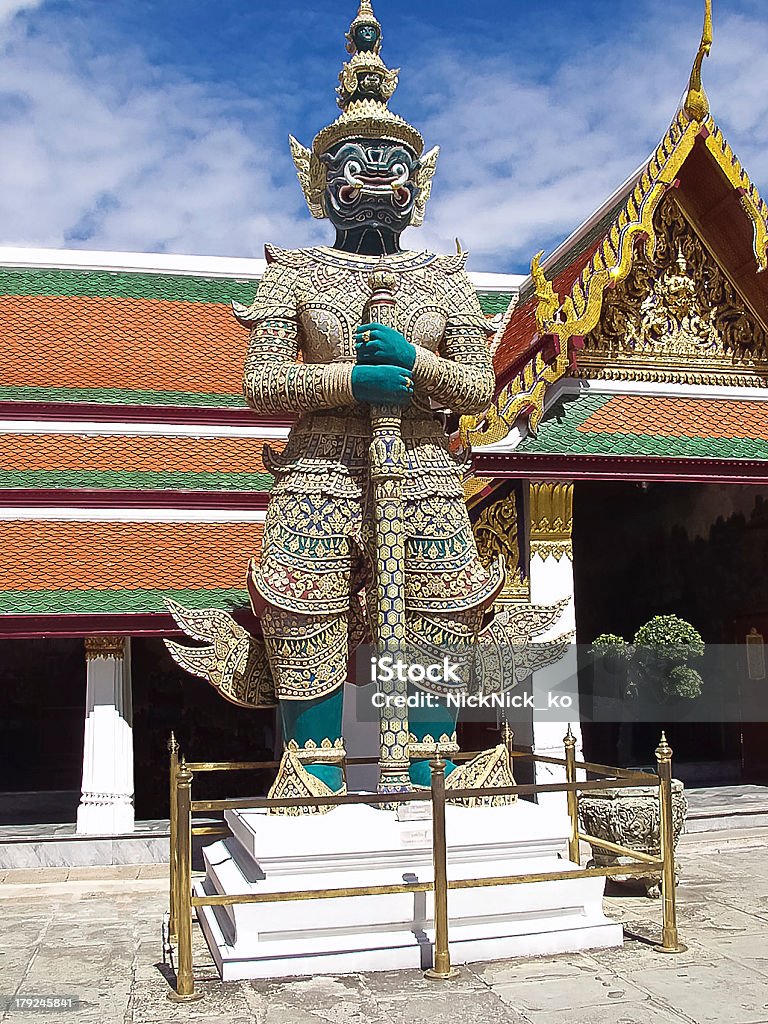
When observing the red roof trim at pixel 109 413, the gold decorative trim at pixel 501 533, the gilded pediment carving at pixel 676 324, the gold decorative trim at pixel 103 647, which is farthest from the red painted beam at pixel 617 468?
the gold decorative trim at pixel 103 647

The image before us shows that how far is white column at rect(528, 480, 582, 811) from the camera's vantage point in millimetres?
8047

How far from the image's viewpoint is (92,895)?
6.80 meters

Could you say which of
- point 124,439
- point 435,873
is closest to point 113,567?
point 124,439

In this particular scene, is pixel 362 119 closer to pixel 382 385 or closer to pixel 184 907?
pixel 382 385

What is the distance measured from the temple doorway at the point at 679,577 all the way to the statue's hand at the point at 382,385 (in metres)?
5.09

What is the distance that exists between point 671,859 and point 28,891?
437 cm

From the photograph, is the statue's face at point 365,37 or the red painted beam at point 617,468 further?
the red painted beam at point 617,468

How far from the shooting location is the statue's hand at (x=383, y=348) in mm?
5289

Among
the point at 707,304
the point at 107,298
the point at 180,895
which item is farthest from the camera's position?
the point at 107,298

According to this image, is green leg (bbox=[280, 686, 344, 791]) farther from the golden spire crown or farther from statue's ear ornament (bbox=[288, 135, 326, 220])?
the golden spire crown

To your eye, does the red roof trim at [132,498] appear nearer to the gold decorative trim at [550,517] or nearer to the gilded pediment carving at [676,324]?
the gold decorative trim at [550,517]

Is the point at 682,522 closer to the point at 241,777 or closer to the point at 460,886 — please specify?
the point at 241,777

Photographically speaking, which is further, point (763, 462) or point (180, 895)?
point (763, 462)

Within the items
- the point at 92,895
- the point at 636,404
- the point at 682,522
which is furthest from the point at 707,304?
the point at 92,895
